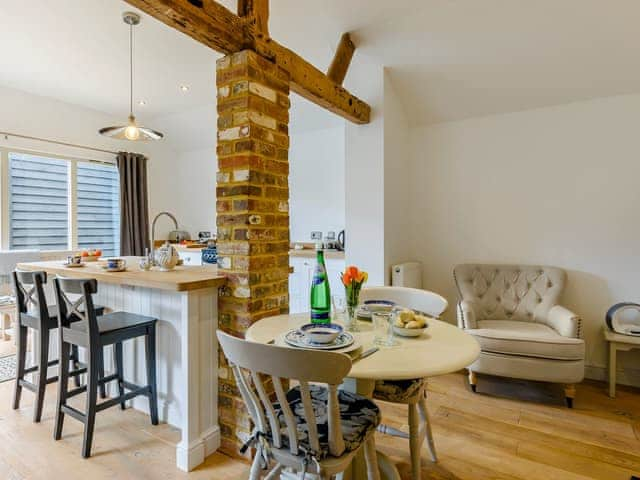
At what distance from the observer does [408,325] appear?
4.38 ft

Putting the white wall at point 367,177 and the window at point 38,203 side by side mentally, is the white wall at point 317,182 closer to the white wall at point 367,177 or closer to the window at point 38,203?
the white wall at point 367,177

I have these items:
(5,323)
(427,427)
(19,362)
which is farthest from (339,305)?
(5,323)

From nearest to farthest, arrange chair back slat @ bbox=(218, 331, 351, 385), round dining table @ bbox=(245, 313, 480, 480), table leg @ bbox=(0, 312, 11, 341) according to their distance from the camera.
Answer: chair back slat @ bbox=(218, 331, 351, 385) < round dining table @ bbox=(245, 313, 480, 480) < table leg @ bbox=(0, 312, 11, 341)

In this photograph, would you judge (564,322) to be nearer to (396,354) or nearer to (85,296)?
(396,354)

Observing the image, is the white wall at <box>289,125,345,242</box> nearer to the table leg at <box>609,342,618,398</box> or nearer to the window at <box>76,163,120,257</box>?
the window at <box>76,163,120,257</box>

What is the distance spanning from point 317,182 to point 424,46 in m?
2.01

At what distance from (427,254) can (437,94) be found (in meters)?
1.49

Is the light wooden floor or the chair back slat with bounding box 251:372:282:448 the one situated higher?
the chair back slat with bounding box 251:372:282:448

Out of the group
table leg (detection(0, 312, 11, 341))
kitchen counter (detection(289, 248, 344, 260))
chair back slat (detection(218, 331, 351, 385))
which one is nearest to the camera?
chair back slat (detection(218, 331, 351, 385))

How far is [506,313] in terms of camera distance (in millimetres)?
2980

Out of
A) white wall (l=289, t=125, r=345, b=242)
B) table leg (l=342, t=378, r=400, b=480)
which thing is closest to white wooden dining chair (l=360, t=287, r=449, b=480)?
table leg (l=342, t=378, r=400, b=480)

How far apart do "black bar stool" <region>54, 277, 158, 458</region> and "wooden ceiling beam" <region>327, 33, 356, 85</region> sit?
6.97 ft

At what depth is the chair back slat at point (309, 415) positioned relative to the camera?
98 cm

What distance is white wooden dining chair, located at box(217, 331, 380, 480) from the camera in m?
0.94
